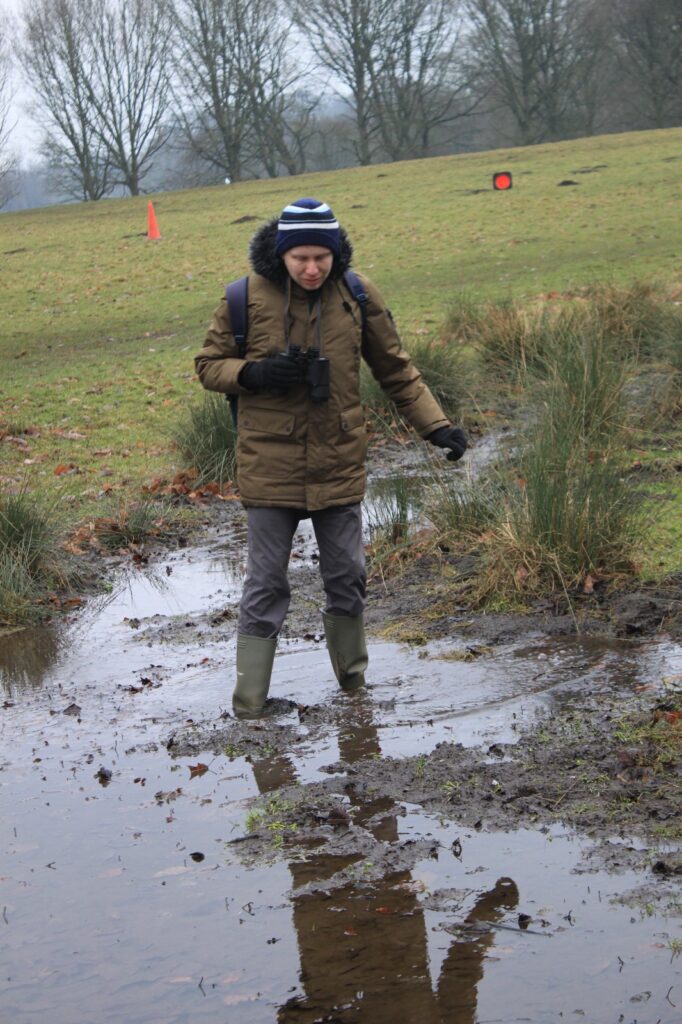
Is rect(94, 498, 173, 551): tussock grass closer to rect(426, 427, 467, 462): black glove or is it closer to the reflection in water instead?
the reflection in water

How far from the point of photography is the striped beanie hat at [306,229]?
4637 millimetres

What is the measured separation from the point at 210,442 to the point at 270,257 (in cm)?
526

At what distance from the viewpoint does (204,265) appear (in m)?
25.4

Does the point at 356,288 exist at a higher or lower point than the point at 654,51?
lower

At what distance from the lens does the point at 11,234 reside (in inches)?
1475

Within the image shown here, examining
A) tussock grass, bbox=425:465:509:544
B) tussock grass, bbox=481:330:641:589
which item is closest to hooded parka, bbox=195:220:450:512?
tussock grass, bbox=481:330:641:589

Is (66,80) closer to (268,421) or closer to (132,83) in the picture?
(132,83)

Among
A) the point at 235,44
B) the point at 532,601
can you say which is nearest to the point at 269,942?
the point at 532,601

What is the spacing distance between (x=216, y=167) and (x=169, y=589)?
198 ft

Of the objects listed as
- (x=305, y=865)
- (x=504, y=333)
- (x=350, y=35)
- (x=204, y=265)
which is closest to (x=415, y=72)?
(x=350, y=35)

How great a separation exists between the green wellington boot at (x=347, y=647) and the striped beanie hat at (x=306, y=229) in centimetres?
154

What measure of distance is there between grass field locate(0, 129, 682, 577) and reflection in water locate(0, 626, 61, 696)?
57.1 inches

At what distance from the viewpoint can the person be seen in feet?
15.5

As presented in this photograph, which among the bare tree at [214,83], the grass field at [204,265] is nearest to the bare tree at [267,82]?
the bare tree at [214,83]
